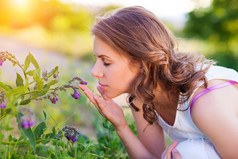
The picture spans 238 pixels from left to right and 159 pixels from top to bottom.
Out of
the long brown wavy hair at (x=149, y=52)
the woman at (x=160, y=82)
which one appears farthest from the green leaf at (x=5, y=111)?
the long brown wavy hair at (x=149, y=52)

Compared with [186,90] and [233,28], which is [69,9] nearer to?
[233,28]

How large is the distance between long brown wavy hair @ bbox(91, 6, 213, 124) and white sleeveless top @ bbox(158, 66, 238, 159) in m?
0.07

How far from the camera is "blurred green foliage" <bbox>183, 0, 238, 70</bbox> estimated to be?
12695 mm

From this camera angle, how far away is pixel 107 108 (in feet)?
6.67

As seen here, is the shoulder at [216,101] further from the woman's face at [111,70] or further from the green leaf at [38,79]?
the green leaf at [38,79]

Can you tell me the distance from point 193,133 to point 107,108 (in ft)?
1.92

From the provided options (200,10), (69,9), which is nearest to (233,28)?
(200,10)

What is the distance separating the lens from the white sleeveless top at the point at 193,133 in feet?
5.89

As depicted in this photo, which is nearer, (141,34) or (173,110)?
(141,34)

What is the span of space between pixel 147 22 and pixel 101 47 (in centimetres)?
34

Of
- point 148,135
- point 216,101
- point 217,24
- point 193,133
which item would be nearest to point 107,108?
point 148,135

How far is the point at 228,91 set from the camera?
5.83ft

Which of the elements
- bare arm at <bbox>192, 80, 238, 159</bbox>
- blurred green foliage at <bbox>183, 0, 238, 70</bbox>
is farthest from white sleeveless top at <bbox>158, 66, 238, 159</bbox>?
blurred green foliage at <bbox>183, 0, 238, 70</bbox>

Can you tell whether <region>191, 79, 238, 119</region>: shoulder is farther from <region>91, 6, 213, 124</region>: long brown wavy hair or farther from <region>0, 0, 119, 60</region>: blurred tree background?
<region>0, 0, 119, 60</region>: blurred tree background
